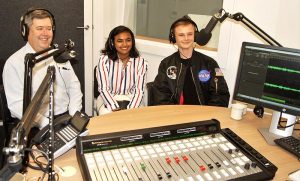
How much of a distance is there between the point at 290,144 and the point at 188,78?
1.05 m

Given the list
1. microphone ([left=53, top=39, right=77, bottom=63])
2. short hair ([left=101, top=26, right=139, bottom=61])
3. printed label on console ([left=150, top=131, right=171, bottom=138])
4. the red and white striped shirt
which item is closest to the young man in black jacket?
the red and white striped shirt

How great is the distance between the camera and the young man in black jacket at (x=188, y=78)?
2268mm

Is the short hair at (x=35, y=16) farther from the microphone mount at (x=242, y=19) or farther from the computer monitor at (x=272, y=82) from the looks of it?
the computer monitor at (x=272, y=82)

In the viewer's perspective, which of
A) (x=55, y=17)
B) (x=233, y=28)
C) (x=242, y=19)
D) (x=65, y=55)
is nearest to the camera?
(x=65, y=55)

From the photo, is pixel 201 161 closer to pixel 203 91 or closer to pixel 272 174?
pixel 272 174

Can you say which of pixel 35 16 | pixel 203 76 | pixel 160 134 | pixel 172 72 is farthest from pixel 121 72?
pixel 160 134

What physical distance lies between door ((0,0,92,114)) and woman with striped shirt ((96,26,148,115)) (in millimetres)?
660

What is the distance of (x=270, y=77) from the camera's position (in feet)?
4.79

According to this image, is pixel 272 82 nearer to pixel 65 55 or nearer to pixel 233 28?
pixel 65 55

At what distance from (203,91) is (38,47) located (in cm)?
120

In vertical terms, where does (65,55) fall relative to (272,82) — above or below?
above

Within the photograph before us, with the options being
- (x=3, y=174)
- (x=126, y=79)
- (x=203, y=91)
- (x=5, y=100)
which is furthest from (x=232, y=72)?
(x=3, y=174)

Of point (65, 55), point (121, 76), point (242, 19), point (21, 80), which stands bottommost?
point (121, 76)

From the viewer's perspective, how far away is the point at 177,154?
3.94ft
